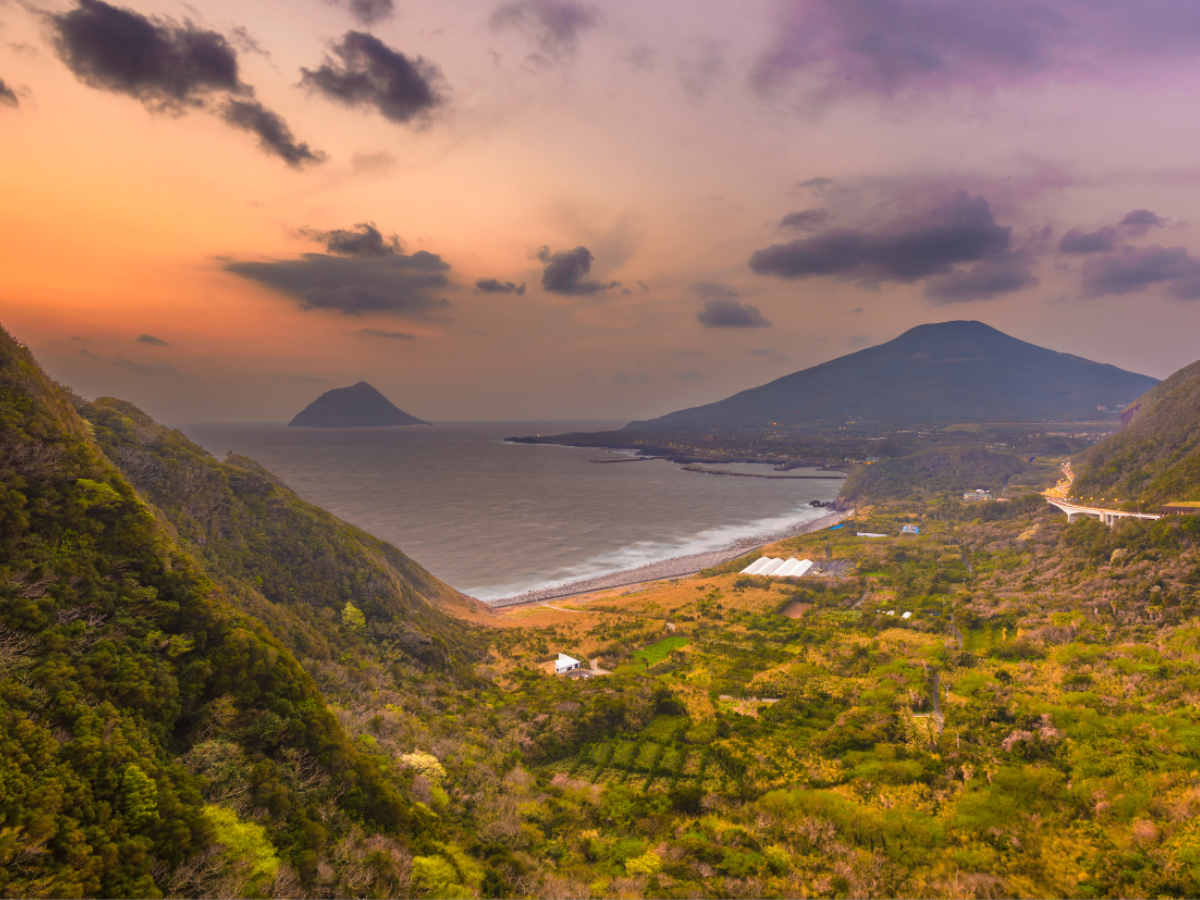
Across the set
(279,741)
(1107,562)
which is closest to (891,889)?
(279,741)

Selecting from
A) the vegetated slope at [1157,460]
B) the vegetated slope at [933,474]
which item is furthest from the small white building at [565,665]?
the vegetated slope at [933,474]

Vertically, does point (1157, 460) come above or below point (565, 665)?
above

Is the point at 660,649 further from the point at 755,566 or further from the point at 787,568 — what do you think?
the point at 755,566

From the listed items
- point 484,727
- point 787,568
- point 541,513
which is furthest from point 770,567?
point 541,513

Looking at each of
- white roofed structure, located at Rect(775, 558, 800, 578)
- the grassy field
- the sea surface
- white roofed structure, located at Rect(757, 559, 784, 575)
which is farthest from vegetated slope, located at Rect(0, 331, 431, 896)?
white roofed structure, located at Rect(757, 559, 784, 575)

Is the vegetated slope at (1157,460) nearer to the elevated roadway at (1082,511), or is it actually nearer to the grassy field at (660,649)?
the elevated roadway at (1082,511)

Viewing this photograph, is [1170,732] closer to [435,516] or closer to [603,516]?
[603,516]

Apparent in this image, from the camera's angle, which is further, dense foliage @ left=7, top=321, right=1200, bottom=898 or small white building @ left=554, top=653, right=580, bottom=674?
small white building @ left=554, top=653, right=580, bottom=674

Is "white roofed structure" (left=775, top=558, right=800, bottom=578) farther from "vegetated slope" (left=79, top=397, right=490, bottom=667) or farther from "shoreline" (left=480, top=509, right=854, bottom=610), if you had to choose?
"vegetated slope" (left=79, top=397, right=490, bottom=667)
